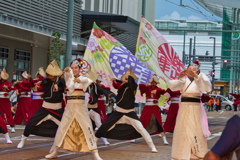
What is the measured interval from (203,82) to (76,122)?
2.34m

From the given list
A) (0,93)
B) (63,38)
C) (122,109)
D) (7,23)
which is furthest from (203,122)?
(63,38)

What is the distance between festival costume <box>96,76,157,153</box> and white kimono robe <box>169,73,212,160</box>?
72.6 inches

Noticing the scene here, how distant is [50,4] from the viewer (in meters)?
25.6

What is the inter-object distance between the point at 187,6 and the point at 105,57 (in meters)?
17.8

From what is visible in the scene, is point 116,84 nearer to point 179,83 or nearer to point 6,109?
point 179,83

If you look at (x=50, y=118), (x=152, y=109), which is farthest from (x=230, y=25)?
(x=50, y=118)

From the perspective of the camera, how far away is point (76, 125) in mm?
7996

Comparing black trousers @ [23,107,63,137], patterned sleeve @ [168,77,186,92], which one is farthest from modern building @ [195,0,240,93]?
patterned sleeve @ [168,77,186,92]

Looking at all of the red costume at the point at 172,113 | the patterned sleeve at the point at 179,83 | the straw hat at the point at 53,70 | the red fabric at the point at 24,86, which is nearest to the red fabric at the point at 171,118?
the red costume at the point at 172,113

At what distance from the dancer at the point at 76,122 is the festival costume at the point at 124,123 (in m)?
1.33

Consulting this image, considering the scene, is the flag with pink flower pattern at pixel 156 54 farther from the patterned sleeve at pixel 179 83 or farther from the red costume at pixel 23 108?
the patterned sleeve at pixel 179 83

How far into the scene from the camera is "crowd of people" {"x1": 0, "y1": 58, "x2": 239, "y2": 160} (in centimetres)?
756

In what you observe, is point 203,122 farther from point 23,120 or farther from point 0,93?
point 23,120

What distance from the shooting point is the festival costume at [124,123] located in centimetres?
933
